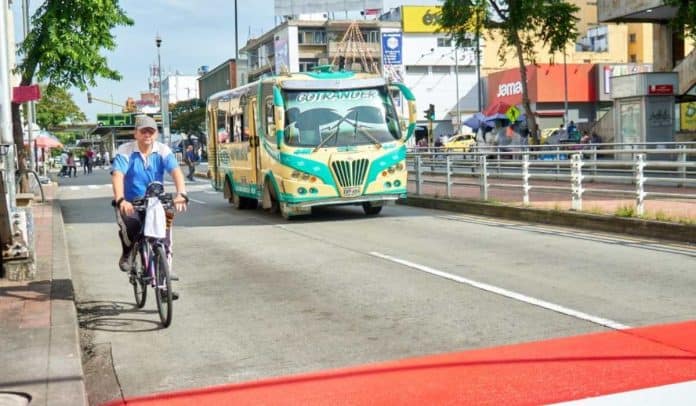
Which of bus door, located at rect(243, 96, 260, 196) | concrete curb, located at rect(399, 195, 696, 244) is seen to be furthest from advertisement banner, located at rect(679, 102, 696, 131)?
bus door, located at rect(243, 96, 260, 196)

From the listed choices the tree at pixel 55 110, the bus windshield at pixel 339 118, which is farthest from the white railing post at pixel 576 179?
the tree at pixel 55 110

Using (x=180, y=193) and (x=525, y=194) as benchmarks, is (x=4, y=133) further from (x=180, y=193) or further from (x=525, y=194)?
(x=525, y=194)

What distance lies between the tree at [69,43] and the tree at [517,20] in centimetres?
1329

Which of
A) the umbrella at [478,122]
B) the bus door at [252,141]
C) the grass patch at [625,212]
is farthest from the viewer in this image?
the umbrella at [478,122]

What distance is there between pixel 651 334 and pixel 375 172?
1103 cm

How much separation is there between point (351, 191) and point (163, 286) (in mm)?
9805

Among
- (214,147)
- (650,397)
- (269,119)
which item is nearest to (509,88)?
(214,147)

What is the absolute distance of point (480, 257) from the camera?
1164 centimetres

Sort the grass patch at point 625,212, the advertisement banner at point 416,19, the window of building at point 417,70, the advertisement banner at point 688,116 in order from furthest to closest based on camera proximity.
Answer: the window of building at point 417,70, the advertisement banner at point 416,19, the advertisement banner at point 688,116, the grass patch at point 625,212

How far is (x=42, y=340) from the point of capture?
6961mm

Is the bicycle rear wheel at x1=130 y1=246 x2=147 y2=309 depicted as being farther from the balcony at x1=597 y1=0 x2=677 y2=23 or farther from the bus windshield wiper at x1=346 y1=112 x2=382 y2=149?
the balcony at x1=597 y1=0 x2=677 y2=23

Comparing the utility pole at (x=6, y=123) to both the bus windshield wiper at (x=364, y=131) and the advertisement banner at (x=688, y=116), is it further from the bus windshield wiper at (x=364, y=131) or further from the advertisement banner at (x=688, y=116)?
the advertisement banner at (x=688, y=116)

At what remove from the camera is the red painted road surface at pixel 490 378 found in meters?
5.43

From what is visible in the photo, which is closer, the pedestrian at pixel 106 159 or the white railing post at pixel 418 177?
the white railing post at pixel 418 177
